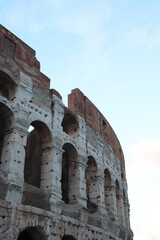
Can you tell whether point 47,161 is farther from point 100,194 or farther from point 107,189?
point 107,189

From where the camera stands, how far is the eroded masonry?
925 cm

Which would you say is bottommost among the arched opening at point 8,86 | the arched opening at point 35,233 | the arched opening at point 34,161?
the arched opening at point 35,233

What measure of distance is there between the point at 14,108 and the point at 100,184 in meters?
6.20

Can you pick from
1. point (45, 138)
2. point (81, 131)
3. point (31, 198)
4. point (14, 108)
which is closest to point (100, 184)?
point (81, 131)

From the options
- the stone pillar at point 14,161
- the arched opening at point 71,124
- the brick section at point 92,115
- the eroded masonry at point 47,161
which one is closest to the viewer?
the stone pillar at point 14,161

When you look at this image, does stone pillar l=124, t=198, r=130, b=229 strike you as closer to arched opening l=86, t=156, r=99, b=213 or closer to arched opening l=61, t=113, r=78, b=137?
arched opening l=86, t=156, r=99, b=213

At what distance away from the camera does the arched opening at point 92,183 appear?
13611 millimetres

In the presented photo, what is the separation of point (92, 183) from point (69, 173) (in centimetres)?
201

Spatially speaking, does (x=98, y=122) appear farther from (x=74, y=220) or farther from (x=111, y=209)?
(x=74, y=220)

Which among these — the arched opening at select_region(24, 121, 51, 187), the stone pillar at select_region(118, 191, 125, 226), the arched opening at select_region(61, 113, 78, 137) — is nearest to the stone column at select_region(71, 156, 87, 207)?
the arched opening at select_region(61, 113, 78, 137)

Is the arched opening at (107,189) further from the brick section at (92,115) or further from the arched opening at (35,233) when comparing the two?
the arched opening at (35,233)

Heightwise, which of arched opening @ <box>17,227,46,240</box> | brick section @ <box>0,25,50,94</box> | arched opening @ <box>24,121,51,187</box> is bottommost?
arched opening @ <box>17,227,46,240</box>

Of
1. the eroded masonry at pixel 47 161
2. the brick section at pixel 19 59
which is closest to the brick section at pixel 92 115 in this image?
the eroded masonry at pixel 47 161

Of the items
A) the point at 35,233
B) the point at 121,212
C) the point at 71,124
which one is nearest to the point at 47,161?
the point at 35,233
